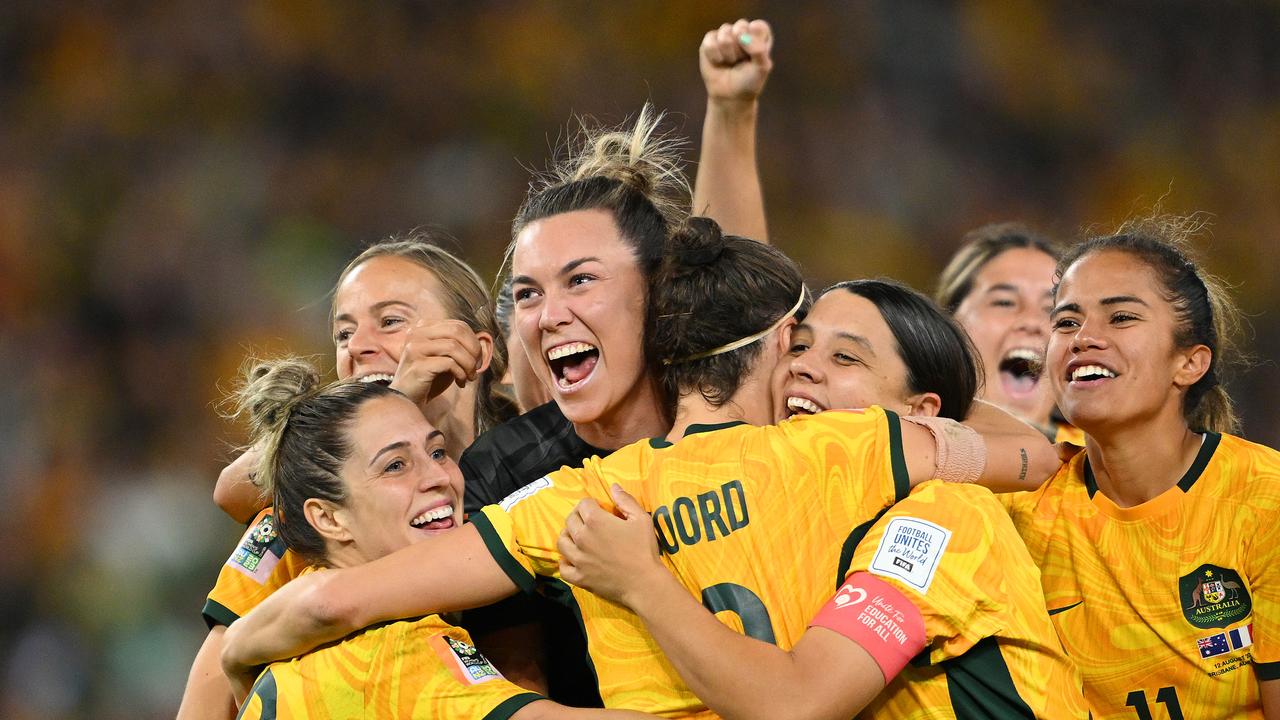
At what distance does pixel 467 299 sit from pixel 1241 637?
6.98 feet

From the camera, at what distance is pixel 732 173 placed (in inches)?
169

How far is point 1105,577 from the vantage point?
293cm

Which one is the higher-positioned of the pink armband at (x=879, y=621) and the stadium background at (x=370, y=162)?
the stadium background at (x=370, y=162)

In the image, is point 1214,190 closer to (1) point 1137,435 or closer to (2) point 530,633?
(1) point 1137,435

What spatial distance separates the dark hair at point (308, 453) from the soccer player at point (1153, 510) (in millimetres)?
1575

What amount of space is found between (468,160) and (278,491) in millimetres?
4904

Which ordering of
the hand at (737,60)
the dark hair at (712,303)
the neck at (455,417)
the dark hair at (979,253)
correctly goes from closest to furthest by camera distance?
the dark hair at (712,303), the neck at (455,417), the hand at (737,60), the dark hair at (979,253)

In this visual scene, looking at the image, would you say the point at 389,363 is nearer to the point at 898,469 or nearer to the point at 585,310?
the point at 585,310

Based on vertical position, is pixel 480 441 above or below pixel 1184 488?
above

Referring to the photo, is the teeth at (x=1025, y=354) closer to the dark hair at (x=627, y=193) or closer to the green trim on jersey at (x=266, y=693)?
the dark hair at (x=627, y=193)

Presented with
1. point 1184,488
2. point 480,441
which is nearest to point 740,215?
point 480,441

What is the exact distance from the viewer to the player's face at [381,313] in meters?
3.48

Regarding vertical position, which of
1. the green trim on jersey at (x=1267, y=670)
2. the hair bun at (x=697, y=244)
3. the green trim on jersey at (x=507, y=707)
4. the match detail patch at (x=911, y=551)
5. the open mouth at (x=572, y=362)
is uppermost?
the hair bun at (x=697, y=244)

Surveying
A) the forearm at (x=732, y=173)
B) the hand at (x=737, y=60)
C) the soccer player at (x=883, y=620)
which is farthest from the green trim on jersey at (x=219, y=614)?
the hand at (x=737, y=60)
